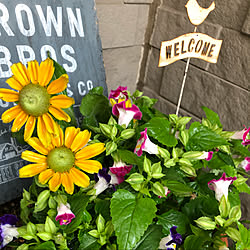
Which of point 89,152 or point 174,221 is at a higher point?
point 89,152

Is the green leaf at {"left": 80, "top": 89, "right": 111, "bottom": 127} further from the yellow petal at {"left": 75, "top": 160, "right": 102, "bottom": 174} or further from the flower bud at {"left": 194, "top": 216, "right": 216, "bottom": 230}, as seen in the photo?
the flower bud at {"left": 194, "top": 216, "right": 216, "bottom": 230}

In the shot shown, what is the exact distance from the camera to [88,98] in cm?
68

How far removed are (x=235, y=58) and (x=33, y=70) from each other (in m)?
0.74

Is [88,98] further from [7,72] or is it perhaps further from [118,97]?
[7,72]

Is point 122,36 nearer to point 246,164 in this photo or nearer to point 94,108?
point 94,108

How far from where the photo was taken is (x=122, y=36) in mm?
1128

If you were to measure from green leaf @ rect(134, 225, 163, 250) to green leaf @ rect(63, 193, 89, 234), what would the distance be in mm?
132

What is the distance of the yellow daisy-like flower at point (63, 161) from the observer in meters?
0.47

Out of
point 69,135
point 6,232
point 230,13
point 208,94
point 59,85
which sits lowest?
point 6,232

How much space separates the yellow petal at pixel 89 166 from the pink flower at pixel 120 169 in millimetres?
69

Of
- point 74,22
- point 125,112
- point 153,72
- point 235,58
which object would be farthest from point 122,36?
point 125,112

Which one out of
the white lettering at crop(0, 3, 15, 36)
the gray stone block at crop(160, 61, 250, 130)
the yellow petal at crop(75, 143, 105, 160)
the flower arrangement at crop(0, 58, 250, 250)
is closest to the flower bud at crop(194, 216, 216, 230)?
the flower arrangement at crop(0, 58, 250, 250)

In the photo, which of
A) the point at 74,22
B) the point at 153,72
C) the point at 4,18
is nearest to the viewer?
the point at 4,18

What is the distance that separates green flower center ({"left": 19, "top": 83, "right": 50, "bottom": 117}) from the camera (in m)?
0.44
